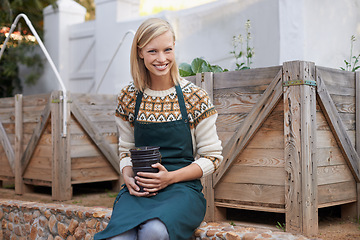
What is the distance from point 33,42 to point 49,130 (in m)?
5.19

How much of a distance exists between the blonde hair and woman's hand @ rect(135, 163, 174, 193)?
→ 47cm

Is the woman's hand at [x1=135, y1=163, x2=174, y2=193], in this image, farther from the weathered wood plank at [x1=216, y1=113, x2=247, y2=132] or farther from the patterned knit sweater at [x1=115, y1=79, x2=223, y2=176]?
the weathered wood plank at [x1=216, y1=113, x2=247, y2=132]

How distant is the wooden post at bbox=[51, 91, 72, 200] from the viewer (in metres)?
5.12

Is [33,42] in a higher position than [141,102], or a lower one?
higher

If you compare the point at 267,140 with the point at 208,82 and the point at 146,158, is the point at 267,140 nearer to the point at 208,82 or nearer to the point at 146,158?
the point at 208,82

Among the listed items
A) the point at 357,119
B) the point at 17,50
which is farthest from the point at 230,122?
the point at 17,50

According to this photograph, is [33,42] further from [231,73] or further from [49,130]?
[231,73]

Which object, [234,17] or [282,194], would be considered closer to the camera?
[282,194]

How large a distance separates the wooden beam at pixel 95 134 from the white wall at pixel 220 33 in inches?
87.8

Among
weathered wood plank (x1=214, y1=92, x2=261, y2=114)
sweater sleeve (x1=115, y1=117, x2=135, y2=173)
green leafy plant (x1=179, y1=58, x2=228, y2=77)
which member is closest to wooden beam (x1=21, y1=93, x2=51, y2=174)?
green leafy plant (x1=179, y1=58, x2=228, y2=77)

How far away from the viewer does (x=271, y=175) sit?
10.8 feet

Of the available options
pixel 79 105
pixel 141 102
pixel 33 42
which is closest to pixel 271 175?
pixel 141 102

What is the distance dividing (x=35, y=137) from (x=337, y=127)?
3579 mm

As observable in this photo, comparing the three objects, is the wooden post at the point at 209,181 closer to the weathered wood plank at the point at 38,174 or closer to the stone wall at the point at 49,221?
the stone wall at the point at 49,221
